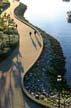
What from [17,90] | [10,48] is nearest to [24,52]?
[10,48]

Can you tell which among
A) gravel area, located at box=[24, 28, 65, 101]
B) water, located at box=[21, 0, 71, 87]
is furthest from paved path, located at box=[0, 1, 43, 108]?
water, located at box=[21, 0, 71, 87]

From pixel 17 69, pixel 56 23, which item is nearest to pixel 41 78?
pixel 17 69

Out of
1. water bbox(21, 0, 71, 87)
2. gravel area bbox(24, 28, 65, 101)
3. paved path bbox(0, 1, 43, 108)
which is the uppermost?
paved path bbox(0, 1, 43, 108)

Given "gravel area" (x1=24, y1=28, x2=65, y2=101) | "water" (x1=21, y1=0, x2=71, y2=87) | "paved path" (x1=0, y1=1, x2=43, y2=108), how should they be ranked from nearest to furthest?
"paved path" (x1=0, y1=1, x2=43, y2=108), "gravel area" (x1=24, y1=28, x2=65, y2=101), "water" (x1=21, y1=0, x2=71, y2=87)

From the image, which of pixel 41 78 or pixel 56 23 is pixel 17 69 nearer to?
pixel 41 78

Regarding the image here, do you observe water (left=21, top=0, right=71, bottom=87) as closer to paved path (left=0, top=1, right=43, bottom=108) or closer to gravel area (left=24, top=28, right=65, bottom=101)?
gravel area (left=24, top=28, right=65, bottom=101)

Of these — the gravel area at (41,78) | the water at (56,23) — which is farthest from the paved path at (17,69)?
the water at (56,23)

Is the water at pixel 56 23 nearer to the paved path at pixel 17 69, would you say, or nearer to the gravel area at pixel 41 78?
the gravel area at pixel 41 78

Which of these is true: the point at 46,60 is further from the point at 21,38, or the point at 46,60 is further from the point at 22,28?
the point at 22,28
